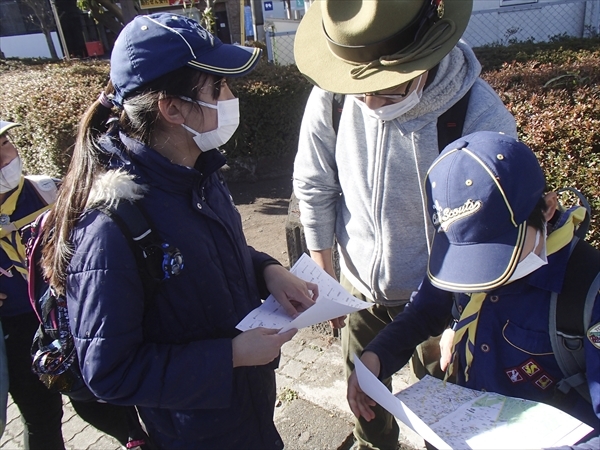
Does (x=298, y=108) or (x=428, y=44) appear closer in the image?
(x=428, y=44)

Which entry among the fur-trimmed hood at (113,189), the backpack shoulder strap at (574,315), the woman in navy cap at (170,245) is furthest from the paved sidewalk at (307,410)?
the fur-trimmed hood at (113,189)

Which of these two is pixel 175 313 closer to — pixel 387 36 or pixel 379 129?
pixel 379 129

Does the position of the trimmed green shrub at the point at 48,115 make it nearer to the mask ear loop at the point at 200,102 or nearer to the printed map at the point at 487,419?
the mask ear loop at the point at 200,102

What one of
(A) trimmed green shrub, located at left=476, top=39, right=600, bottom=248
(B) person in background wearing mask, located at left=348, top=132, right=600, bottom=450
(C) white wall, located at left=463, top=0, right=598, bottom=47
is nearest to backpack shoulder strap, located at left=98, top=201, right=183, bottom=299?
(B) person in background wearing mask, located at left=348, top=132, right=600, bottom=450

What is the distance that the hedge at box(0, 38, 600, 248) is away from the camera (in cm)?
252

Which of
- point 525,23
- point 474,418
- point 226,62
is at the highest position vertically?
point 226,62

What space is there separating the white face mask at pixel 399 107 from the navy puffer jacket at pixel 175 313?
1.81ft

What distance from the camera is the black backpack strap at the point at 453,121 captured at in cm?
172

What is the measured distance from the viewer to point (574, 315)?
48.5 inches

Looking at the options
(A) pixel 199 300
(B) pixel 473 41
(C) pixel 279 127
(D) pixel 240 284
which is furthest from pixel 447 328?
(B) pixel 473 41

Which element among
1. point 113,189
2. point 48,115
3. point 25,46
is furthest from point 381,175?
point 25,46

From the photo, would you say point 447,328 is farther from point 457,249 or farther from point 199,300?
point 199,300

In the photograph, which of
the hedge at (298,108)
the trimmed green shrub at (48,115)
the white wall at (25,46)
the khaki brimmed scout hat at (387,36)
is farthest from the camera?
the white wall at (25,46)

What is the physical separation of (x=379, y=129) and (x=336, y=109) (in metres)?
0.21
